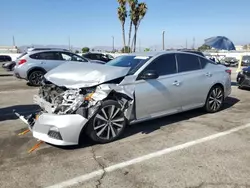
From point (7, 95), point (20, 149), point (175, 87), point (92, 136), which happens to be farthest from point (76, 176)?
point (7, 95)

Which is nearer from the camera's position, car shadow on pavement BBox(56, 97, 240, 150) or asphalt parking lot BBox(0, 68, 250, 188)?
asphalt parking lot BBox(0, 68, 250, 188)

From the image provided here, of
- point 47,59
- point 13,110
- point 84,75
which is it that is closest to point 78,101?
point 84,75

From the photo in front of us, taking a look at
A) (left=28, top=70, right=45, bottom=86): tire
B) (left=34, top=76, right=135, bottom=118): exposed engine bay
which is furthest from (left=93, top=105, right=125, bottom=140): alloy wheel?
(left=28, top=70, right=45, bottom=86): tire

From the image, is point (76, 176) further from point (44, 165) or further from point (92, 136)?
point (92, 136)

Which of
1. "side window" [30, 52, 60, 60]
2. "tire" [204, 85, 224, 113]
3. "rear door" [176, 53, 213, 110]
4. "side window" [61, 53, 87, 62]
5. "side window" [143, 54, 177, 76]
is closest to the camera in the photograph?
"side window" [143, 54, 177, 76]

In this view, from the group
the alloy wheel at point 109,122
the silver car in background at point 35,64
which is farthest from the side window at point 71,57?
the alloy wheel at point 109,122

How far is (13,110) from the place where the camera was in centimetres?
715

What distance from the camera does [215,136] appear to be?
5.00 m

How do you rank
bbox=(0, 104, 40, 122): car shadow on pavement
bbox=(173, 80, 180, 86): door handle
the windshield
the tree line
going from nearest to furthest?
the windshield
bbox=(173, 80, 180, 86): door handle
bbox=(0, 104, 40, 122): car shadow on pavement
the tree line

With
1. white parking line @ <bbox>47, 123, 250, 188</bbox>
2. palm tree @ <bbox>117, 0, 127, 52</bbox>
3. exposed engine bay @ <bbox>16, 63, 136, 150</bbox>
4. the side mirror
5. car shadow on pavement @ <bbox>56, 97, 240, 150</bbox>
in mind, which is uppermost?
palm tree @ <bbox>117, 0, 127, 52</bbox>

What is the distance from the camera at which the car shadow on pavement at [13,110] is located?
21.2ft

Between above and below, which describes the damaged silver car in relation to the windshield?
below

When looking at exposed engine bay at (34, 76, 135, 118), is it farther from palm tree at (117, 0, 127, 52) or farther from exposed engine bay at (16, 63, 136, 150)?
A: palm tree at (117, 0, 127, 52)

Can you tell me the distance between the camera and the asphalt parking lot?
3.39 metres
